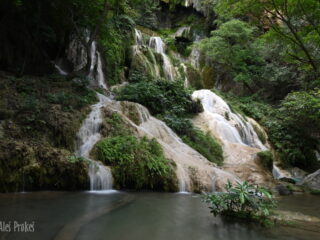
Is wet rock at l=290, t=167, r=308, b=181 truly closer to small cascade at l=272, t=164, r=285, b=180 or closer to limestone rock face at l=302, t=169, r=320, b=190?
small cascade at l=272, t=164, r=285, b=180

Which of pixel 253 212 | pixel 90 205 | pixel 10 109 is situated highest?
pixel 10 109

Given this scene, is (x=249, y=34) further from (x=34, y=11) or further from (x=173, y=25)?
(x=34, y=11)

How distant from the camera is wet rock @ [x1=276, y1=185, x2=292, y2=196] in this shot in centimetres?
812

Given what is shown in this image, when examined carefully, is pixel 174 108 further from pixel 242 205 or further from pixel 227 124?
pixel 242 205

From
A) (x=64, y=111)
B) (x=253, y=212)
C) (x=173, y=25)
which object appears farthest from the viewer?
(x=173, y=25)

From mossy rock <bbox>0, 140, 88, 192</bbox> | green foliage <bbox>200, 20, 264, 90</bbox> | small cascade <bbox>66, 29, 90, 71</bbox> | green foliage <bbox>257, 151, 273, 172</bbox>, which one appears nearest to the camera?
mossy rock <bbox>0, 140, 88, 192</bbox>

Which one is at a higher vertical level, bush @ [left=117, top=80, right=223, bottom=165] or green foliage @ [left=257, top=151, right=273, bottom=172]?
bush @ [left=117, top=80, right=223, bottom=165]

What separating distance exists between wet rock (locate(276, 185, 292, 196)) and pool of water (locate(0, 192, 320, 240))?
2258 mm

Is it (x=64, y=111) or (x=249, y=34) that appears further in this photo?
(x=249, y=34)

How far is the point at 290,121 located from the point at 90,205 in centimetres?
1452

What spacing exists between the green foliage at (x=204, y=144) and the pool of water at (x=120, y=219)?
4.74 metres

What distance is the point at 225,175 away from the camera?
8273 millimetres

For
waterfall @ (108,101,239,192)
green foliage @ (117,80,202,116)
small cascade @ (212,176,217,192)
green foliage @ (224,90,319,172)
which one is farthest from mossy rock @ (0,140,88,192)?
green foliage @ (224,90,319,172)

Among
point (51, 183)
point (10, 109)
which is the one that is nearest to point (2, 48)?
point (10, 109)
